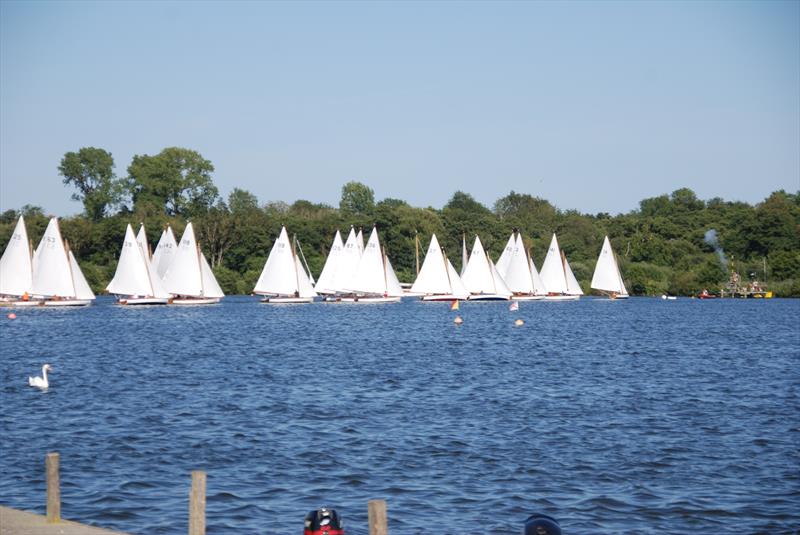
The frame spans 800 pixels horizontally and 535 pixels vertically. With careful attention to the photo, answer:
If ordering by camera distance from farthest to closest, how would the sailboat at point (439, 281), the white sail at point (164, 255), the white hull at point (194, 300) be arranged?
the sailboat at point (439, 281) < the white sail at point (164, 255) < the white hull at point (194, 300)

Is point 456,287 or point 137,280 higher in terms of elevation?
point 137,280

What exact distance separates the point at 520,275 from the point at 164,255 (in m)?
43.2

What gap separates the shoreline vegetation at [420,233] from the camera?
516 ft

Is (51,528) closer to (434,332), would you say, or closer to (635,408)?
(635,408)

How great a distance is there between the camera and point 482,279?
134 meters

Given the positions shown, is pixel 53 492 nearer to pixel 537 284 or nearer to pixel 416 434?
pixel 416 434

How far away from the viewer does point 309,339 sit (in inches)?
2928

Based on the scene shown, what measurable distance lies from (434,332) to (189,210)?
105 m

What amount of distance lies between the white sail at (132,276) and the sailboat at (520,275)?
44235 millimetres

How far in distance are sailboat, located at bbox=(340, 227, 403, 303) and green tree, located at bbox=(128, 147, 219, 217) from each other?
56.7 metres

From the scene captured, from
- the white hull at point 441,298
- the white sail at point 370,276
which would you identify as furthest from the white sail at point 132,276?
the white hull at point 441,298

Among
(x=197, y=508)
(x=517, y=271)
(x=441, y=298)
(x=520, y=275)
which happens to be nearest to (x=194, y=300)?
(x=441, y=298)

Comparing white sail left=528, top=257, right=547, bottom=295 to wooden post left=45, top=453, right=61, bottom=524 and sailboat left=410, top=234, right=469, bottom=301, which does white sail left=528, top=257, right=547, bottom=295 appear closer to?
sailboat left=410, top=234, right=469, bottom=301

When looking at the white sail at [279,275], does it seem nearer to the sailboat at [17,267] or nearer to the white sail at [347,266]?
the white sail at [347,266]
